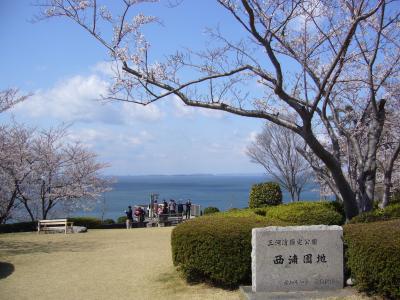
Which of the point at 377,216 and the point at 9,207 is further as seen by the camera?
the point at 9,207

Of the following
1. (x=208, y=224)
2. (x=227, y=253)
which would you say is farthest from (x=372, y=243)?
(x=208, y=224)

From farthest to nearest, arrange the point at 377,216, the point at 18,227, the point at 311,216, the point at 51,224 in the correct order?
the point at 18,227 → the point at 51,224 → the point at 311,216 → the point at 377,216

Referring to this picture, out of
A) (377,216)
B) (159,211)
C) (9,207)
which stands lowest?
(159,211)

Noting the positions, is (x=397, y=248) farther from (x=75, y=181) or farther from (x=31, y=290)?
(x=75, y=181)

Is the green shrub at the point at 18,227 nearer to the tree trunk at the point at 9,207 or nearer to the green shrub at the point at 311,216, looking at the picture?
the tree trunk at the point at 9,207

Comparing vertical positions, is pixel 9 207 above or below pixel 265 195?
below

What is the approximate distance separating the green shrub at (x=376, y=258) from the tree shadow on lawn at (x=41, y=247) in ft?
26.9

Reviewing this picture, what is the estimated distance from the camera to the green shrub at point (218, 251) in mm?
7426

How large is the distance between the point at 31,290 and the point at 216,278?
344 cm

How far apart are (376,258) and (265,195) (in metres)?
10.4

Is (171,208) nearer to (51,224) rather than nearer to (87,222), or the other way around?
(87,222)

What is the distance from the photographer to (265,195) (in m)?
16.5

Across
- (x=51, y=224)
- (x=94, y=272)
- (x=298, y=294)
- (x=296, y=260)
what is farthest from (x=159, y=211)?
(x=298, y=294)

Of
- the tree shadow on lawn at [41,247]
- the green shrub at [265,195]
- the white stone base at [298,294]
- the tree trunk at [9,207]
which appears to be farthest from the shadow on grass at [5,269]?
the tree trunk at [9,207]
